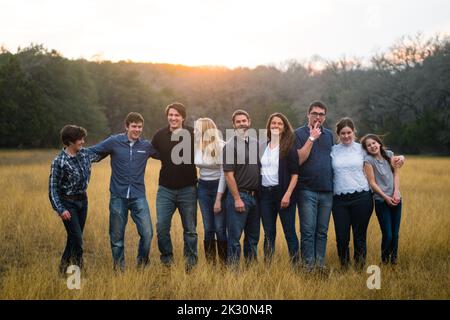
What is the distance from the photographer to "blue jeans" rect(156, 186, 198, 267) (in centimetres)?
505

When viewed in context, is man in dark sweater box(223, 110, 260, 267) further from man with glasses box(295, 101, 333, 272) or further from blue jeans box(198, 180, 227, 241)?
man with glasses box(295, 101, 333, 272)

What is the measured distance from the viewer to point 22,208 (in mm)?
8773

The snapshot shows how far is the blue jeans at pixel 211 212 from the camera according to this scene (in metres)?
4.98

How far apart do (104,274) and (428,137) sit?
37.7 metres

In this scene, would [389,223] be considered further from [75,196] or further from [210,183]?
[75,196]

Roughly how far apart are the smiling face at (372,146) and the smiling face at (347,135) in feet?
0.72

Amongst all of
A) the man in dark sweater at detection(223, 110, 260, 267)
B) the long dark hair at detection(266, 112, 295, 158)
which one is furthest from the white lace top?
the man in dark sweater at detection(223, 110, 260, 267)

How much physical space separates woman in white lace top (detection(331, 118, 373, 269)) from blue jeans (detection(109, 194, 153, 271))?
7.58ft

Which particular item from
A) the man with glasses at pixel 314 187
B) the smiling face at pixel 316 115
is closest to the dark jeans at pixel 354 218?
the man with glasses at pixel 314 187

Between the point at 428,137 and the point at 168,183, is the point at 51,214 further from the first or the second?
the point at 428,137

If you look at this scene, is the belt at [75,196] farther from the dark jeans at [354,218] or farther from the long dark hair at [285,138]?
the dark jeans at [354,218]

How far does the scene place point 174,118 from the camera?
5.06 meters

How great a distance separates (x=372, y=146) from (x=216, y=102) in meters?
63.1
